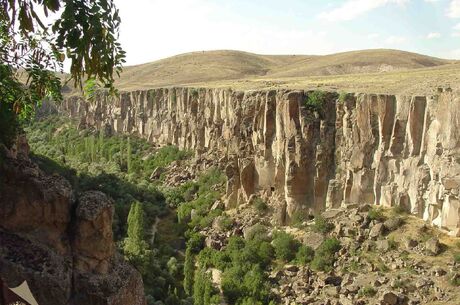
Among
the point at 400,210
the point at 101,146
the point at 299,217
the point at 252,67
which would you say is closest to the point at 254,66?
the point at 252,67

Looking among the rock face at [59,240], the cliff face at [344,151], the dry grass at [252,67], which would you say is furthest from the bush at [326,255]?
the dry grass at [252,67]

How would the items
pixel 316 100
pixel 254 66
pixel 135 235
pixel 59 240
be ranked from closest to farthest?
pixel 59 240 < pixel 135 235 < pixel 316 100 < pixel 254 66

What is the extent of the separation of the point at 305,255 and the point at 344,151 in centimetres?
596

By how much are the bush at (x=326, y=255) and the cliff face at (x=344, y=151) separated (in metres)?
2.83

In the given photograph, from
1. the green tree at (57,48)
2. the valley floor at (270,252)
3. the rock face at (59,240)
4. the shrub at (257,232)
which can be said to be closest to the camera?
the green tree at (57,48)

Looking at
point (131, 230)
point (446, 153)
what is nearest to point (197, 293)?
point (131, 230)

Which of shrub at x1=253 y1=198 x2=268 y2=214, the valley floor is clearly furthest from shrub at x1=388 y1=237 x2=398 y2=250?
shrub at x1=253 y1=198 x2=268 y2=214

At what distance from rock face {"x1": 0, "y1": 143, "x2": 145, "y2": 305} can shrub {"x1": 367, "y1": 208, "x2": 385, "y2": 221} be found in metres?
15.9

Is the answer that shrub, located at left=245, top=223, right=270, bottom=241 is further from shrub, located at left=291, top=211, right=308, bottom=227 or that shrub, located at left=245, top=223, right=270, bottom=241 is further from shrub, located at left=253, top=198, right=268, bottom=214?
shrub, located at left=291, top=211, right=308, bottom=227

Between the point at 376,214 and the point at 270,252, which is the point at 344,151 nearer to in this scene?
the point at 376,214

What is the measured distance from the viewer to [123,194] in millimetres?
37281

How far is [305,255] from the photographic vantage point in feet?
81.2

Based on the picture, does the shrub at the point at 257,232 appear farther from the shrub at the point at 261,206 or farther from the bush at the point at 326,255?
the bush at the point at 326,255

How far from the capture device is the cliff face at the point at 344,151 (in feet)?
71.5
